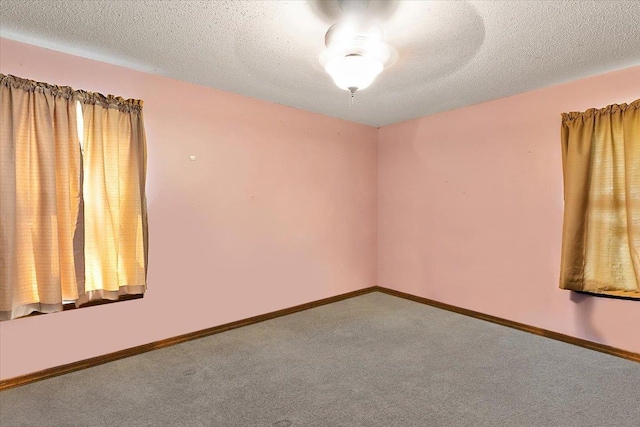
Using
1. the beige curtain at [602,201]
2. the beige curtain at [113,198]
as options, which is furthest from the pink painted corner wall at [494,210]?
the beige curtain at [113,198]

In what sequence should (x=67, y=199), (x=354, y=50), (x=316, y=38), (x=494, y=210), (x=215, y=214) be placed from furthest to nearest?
1. (x=494, y=210)
2. (x=215, y=214)
3. (x=67, y=199)
4. (x=316, y=38)
5. (x=354, y=50)

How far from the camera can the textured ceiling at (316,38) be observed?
5.81 feet

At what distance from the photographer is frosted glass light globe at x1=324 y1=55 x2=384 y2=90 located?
1.87 metres

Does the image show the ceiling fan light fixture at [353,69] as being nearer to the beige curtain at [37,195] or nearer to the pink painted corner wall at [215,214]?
the pink painted corner wall at [215,214]

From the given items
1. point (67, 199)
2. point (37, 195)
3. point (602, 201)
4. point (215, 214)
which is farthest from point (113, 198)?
point (602, 201)

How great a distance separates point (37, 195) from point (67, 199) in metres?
0.15

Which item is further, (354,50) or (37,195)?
(37,195)

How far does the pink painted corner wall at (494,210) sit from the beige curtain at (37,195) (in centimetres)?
338

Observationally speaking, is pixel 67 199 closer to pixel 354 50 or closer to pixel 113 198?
pixel 113 198

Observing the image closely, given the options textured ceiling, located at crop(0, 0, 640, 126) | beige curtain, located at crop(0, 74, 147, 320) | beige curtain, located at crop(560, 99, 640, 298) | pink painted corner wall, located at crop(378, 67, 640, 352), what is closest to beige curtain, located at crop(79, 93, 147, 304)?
beige curtain, located at crop(0, 74, 147, 320)

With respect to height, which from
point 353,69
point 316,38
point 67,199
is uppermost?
point 316,38

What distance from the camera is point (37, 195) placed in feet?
6.97

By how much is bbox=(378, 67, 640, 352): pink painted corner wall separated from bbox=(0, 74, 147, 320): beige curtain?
2971mm

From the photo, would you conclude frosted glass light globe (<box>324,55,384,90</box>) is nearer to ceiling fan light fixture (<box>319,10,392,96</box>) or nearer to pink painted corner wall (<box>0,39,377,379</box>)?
ceiling fan light fixture (<box>319,10,392,96</box>)
